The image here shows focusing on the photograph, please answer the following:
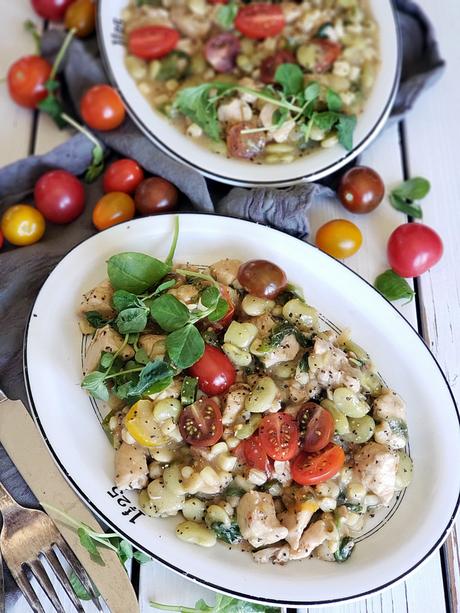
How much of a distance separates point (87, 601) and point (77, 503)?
29cm

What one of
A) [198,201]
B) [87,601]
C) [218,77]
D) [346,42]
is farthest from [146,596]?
[346,42]

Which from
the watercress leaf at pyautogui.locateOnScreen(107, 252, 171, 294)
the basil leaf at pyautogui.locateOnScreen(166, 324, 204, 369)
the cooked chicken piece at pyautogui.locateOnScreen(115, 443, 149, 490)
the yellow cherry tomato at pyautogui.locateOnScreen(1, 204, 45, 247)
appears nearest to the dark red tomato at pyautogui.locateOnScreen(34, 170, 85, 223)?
the yellow cherry tomato at pyautogui.locateOnScreen(1, 204, 45, 247)

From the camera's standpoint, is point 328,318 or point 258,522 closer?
point 258,522

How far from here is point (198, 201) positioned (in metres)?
2.59

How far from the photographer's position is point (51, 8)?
3.19 m

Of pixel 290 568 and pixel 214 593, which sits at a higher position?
pixel 290 568

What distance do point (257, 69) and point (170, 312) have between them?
125 centimetres

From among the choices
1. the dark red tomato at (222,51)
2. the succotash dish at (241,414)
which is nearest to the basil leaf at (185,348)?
the succotash dish at (241,414)

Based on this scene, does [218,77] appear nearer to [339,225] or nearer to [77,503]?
[339,225]

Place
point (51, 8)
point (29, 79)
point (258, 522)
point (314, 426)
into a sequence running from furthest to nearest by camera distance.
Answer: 1. point (51, 8)
2. point (29, 79)
3. point (314, 426)
4. point (258, 522)

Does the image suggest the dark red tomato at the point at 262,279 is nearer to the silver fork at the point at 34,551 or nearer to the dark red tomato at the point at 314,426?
the dark red tomato at the point at 314,426

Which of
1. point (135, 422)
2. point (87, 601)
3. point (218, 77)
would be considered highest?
point (218, 77)

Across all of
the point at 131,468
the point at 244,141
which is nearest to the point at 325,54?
the point at 244,141

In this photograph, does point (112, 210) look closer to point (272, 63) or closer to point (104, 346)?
point (104, 346)
